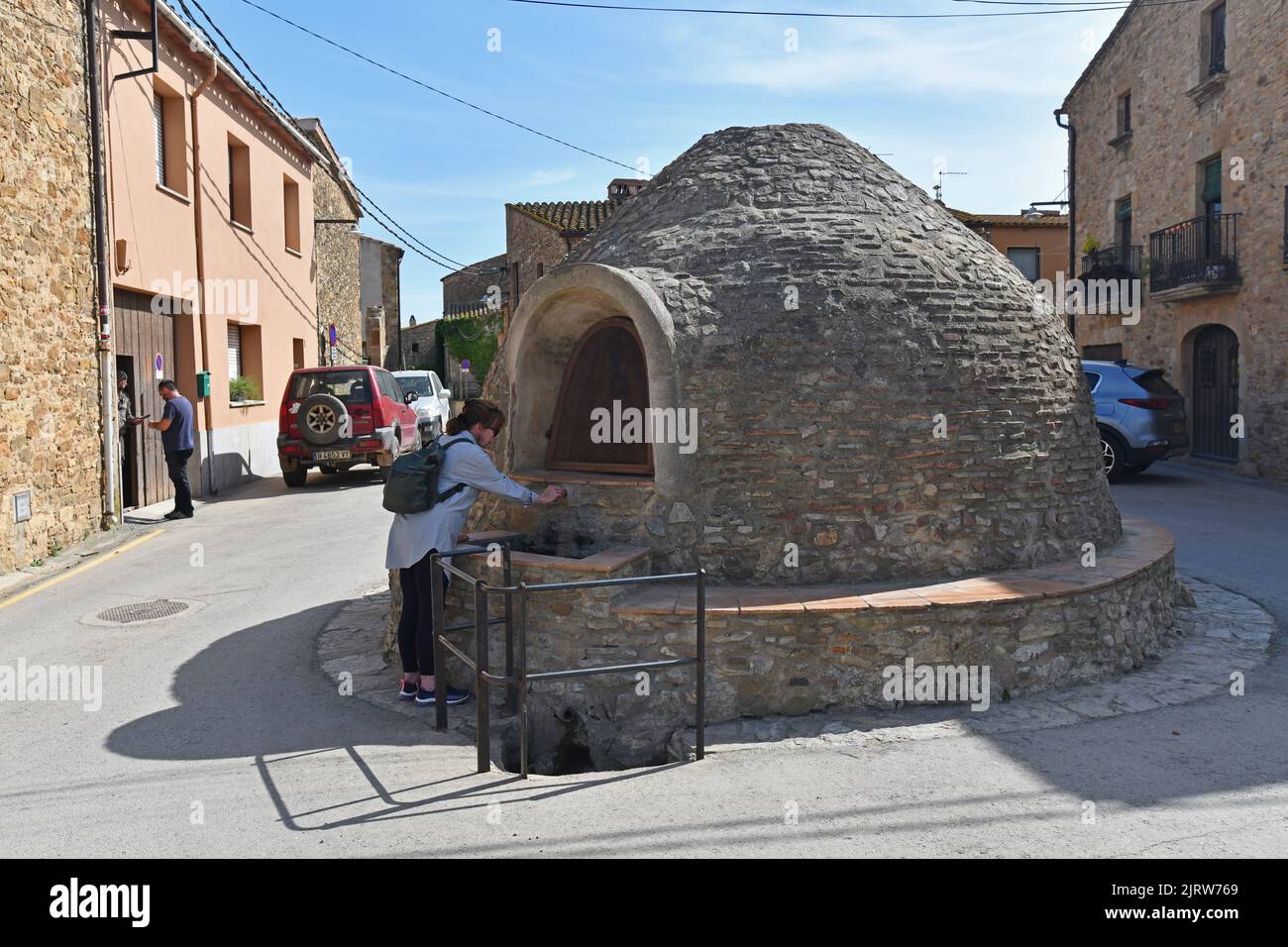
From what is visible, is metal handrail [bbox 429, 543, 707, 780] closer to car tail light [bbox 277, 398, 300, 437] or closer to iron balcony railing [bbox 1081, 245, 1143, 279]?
car tail light [bbox 277, 398, 300, 437]

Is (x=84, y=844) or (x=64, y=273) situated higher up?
(x=64, y=273)

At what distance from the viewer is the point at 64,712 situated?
18.8ft

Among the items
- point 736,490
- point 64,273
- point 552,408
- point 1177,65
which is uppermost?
point 1177,65

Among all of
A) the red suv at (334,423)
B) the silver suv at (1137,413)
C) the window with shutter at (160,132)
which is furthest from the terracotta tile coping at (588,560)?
the window with shutter at (160,132)

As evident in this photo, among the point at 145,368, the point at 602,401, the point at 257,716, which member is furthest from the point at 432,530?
the point at 145,368

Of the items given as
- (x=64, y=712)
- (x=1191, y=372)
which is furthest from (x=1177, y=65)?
(x=64, y=712)

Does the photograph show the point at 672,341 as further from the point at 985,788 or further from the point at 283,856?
the point at 283,856

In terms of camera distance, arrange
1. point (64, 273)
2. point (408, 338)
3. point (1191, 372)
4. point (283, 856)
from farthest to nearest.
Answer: point (408, 338) → point (1191, 372) → point (64, 273) → point (283, 856)

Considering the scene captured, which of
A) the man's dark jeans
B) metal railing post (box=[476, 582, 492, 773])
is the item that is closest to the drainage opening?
metal railing post (box=[476, 582, 492, 773])

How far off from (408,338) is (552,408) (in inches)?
1506

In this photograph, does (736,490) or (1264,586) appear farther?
(1264,586)

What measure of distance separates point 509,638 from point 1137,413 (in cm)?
1236

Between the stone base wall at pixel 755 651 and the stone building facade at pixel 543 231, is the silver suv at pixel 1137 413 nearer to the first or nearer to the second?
the stone base wall at pixel 755 651

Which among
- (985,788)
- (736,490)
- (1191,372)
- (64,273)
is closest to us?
(985,788)
